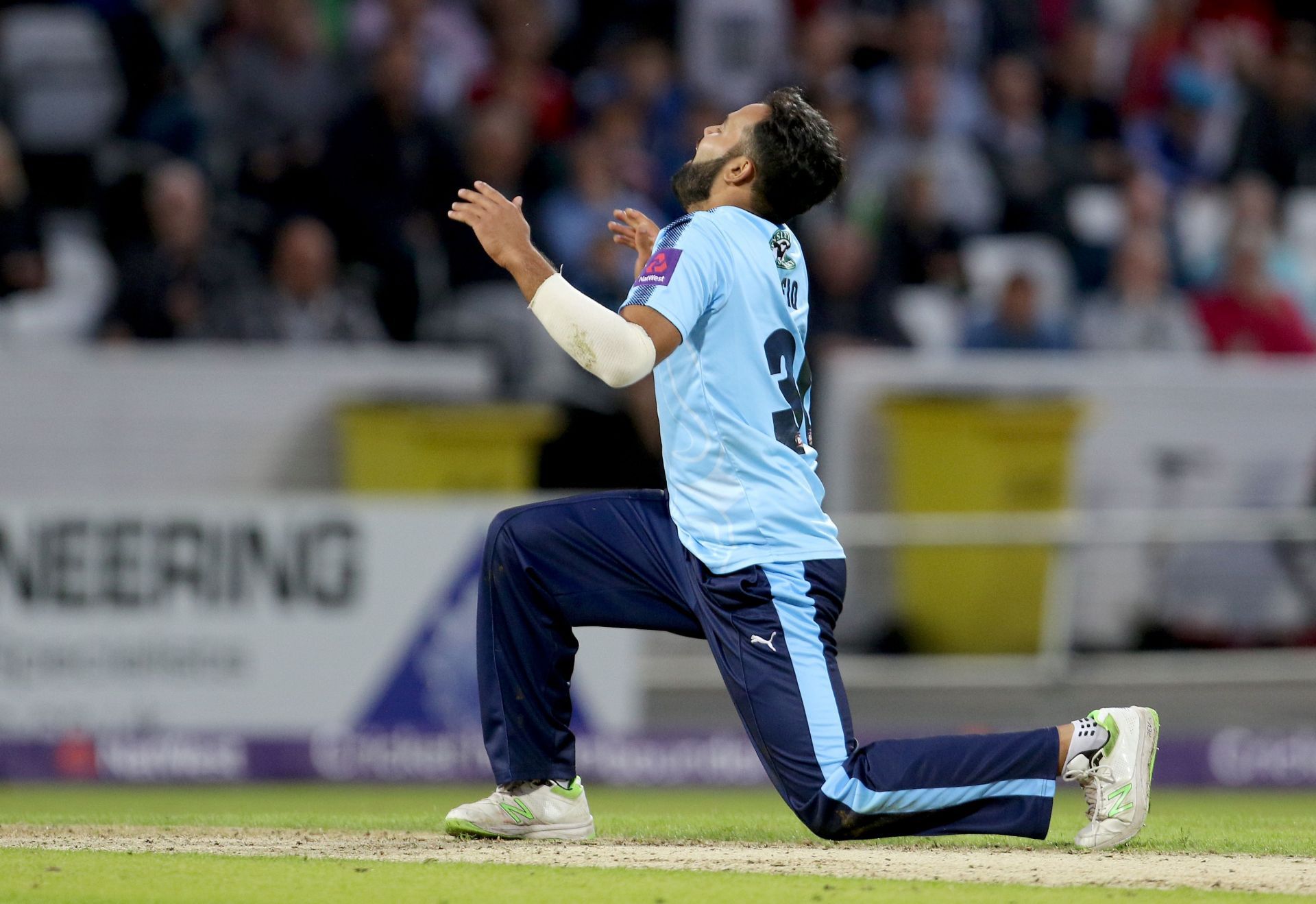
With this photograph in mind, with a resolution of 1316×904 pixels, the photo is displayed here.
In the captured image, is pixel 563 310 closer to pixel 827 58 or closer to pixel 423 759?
pixel 423 759

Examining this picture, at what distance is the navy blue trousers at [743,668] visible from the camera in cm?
517

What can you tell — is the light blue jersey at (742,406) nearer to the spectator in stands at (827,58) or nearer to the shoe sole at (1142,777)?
the shoe sole at (1142,777)

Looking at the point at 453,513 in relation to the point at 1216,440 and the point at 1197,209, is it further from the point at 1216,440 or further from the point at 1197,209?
the point at 1197,209

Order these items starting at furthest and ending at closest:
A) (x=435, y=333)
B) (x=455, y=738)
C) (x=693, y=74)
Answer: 1. (x=693, y=74)
2. (x=435, y=333)
3. (x=455, y=738)

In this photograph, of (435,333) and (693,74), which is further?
(693,74)

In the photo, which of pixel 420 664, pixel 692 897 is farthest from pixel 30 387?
pixel 692 897

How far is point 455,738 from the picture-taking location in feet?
33.4

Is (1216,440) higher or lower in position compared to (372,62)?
lower

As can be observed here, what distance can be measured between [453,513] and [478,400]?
1484 mm

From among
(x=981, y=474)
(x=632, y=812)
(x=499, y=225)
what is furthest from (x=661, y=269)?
(x=981, y=474)

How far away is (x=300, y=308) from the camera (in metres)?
12.1

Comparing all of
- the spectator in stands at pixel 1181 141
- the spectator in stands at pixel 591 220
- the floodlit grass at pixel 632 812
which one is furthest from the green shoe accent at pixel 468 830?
the spectator in stands at pixel 1181 141

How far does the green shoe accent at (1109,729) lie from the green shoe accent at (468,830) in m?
1.63

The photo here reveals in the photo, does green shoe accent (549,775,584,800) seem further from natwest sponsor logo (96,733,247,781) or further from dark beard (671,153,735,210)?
natwest sponsor logo (96,733,247,781)
